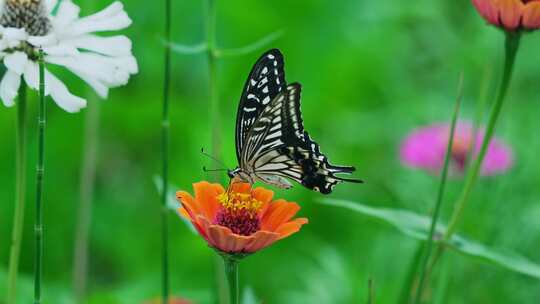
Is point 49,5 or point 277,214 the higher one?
point 49,5

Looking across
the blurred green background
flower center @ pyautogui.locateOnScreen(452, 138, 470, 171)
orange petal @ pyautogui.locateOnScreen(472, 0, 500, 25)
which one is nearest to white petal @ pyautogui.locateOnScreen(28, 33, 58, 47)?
orange petal @ pyautogui.locateOnScreen(472, 0, 500, 25)

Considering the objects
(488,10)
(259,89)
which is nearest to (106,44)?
(259,89)

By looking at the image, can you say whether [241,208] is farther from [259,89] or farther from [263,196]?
[259,89]

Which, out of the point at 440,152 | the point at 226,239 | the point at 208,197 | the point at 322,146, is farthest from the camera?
the point at 322,146

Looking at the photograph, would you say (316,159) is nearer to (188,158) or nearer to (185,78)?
(188,158)

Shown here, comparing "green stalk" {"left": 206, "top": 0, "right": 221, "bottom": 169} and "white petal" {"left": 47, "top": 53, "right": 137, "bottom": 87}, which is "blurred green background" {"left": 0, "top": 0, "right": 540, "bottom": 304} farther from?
"white petal" {"left": 47, "top": 53, "right": 137, "bottom": 87}

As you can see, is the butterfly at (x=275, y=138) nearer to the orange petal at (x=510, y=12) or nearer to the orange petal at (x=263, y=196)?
the orange petal at (x=263, y=196)
